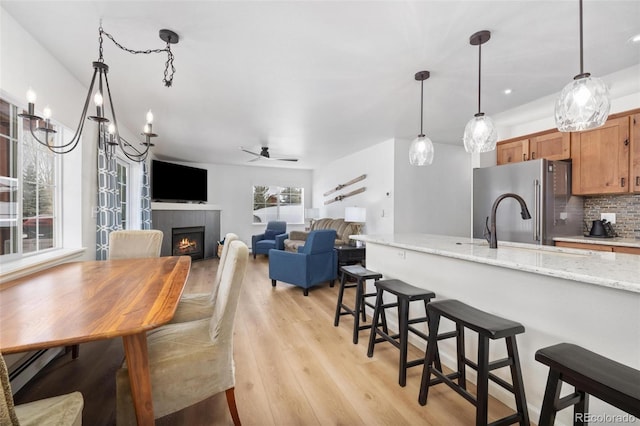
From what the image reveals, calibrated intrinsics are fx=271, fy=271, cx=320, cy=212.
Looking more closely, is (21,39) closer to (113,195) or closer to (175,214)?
(113,195)

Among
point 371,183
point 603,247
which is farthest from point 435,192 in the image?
point 603,247

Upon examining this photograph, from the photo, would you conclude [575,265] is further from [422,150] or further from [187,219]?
[187,219]

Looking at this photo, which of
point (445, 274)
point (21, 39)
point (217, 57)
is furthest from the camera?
point (217, 57)

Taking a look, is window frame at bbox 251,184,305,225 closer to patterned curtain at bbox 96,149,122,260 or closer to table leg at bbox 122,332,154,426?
patterned curtain at bbox 96,149,122,260

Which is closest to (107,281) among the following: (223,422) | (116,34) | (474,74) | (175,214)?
(223,422)

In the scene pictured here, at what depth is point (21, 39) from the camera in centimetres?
190

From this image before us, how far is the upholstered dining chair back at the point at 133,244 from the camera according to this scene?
8.82 feet

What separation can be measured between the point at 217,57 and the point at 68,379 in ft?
8.72

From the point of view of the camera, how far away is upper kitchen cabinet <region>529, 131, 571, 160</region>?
342 cm

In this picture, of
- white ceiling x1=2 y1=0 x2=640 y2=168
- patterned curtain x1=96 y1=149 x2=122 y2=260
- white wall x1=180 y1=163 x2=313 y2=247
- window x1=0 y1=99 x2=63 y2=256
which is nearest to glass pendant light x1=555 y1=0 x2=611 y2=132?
white ceiling x1=2 y1=0 x2=640 y2=168

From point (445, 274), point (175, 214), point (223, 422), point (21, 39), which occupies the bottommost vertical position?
point (223, 422)

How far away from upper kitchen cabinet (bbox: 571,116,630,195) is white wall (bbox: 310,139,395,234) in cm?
240

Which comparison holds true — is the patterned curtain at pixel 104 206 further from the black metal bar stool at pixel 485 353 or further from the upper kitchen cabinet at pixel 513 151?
the upper kitchen cabinet at pixel 513 151

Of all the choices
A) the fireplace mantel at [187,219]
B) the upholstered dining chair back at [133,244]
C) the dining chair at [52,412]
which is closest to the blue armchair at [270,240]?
the fireplace mantel at [187,219]
